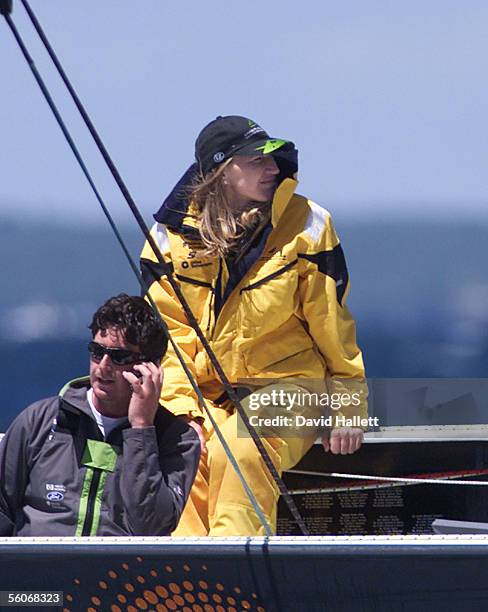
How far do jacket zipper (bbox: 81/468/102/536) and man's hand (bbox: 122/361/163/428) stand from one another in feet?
0.55

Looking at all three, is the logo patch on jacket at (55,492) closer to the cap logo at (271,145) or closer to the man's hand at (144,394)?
the man's hand at (144,394)

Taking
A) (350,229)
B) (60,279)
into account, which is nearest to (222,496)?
(60,279)

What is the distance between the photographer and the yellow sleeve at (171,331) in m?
4.74

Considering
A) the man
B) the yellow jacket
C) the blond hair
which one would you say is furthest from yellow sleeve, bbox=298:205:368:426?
the man

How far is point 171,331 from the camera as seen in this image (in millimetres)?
4832

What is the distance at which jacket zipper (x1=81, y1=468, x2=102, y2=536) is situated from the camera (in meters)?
4.35

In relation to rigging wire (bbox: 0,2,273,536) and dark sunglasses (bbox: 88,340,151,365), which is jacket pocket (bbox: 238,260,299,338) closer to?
rigging wire (bbox: 0,2,273,536)

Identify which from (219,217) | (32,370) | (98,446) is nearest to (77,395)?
(98,446)

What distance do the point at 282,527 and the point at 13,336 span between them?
25.8ft

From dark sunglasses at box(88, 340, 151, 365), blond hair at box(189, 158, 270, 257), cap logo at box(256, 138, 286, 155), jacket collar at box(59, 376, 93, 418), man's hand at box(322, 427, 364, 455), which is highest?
cap logo at box(256, 138, 286, 155)

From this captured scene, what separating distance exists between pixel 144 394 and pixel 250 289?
0.59 metres
